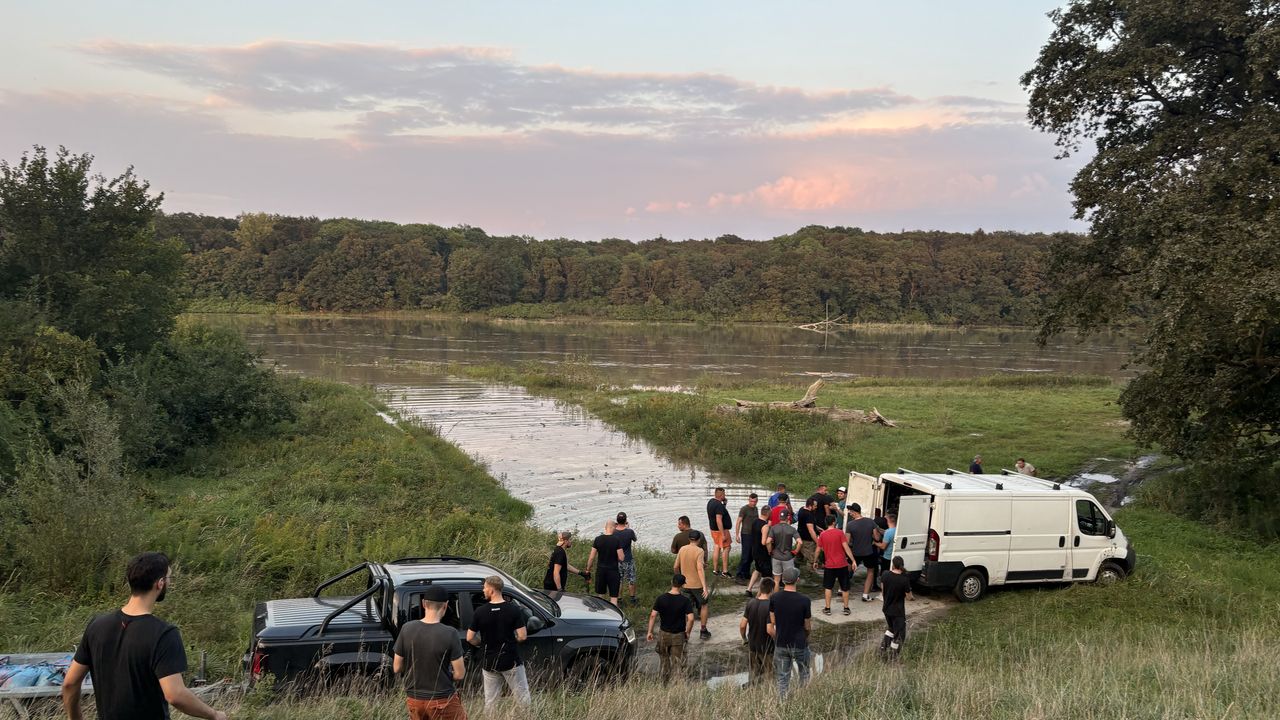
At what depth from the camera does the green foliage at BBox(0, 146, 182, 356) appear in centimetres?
2258

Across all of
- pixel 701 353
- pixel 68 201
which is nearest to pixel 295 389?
pixel 68 201

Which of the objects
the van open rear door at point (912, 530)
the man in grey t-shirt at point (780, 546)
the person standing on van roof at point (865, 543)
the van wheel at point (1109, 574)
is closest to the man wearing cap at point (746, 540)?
the man in grey t-shirt at point (780, 546)

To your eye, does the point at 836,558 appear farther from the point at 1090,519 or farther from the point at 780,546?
the point at 1090,519

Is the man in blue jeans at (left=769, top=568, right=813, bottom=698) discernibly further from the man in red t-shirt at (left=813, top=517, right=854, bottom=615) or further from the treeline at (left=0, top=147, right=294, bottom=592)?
the treeline at (left=0, top=147, right=294, bottom=592)

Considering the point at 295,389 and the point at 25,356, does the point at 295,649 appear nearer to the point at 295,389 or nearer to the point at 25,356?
the point at 25,356

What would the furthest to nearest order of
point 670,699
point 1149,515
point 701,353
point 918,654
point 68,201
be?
1. point 701,353
2. point 68,201
3. point 1149,515
4. point 918,654
5. point 670,699

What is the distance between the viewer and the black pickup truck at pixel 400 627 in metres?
7.91

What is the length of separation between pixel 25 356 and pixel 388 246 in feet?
458

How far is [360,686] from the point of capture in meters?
7.78

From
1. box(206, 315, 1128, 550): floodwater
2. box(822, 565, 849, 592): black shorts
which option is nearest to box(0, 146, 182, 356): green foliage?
box(206, 315, 1128, 550): floodwater

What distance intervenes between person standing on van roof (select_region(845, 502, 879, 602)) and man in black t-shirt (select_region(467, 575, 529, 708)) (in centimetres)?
664

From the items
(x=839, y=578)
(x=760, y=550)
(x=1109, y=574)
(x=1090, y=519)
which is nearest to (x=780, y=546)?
(x=760, y=550)

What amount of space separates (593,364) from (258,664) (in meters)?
50.9

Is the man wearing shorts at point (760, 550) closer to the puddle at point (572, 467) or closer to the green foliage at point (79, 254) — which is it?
the puddle at point (572, 467)
